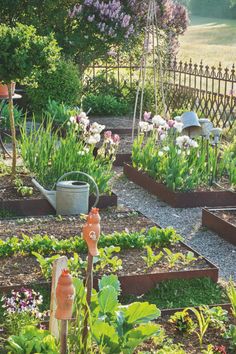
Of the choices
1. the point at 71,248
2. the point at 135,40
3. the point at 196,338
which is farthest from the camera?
the point at 135,40

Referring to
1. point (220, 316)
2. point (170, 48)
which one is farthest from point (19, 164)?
point (170, 48)

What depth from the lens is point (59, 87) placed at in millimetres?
13500

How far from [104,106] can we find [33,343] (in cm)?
1059

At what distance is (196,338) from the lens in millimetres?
4438

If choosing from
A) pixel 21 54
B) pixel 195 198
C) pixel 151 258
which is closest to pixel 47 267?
pixel 151 258

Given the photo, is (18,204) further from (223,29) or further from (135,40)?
→ (223,29)

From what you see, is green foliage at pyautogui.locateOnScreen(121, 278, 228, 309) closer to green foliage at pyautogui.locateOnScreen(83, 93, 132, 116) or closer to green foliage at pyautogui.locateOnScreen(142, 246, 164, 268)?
green foliage at pyautogui.locateOnScreen(142, 246, 164, 268)

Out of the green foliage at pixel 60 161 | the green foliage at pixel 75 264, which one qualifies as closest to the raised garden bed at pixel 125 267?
the green foliage at pixel 75 264

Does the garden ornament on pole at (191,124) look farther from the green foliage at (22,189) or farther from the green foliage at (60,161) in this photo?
the green foliage at (22,189)

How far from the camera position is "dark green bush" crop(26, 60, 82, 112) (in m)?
13.5

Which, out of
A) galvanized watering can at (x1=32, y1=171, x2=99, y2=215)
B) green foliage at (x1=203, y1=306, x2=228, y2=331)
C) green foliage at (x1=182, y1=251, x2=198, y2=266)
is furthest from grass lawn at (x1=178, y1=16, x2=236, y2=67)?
green foliage at (x1=203, y1=306, x2=228, y2=331)

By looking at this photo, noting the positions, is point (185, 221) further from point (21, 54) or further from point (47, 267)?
point (47, 267)

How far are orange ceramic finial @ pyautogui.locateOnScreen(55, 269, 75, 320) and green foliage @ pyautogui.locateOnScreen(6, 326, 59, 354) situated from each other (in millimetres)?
610

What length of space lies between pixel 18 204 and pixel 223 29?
37.8 meters
